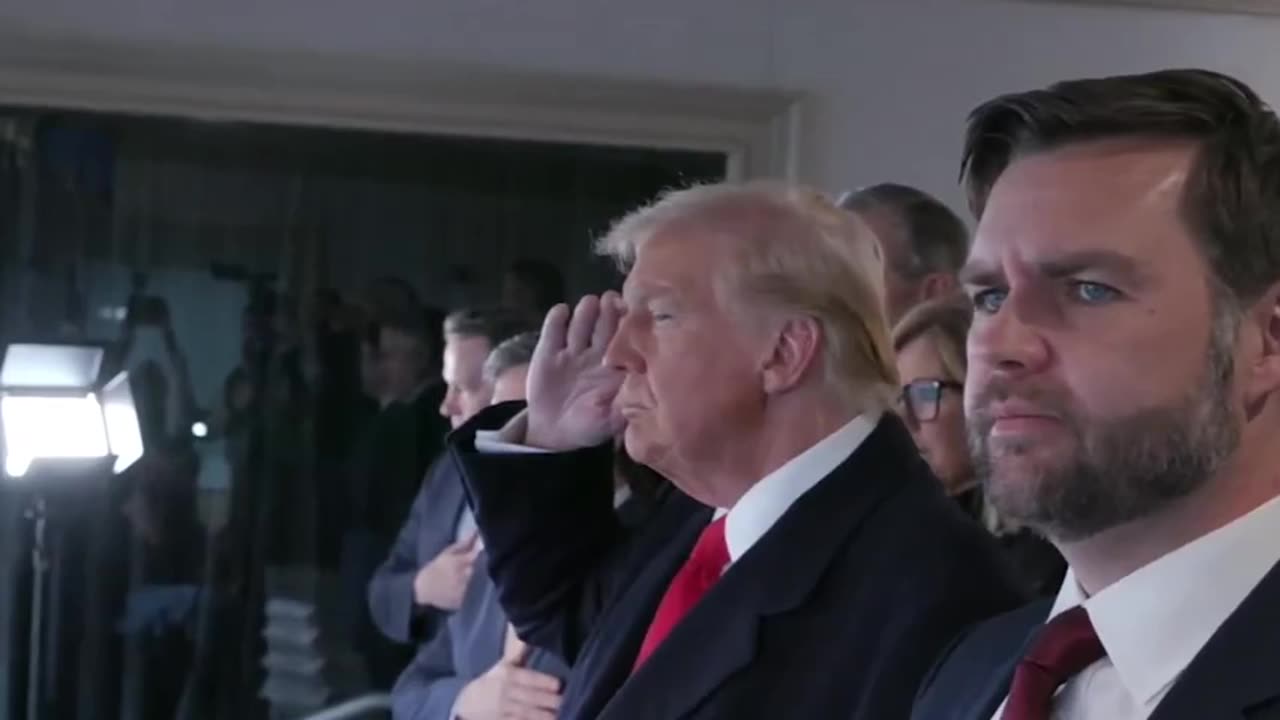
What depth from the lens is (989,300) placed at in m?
1.04

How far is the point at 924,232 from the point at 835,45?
124 centimetres

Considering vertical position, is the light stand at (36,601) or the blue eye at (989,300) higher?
the blue eye at (989,300)

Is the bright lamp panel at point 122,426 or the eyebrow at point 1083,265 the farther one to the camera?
the bright lamp panel at point 122,426

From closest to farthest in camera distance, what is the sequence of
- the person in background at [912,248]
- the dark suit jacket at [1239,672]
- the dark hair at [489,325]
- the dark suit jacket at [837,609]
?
the dark suit jacket at [1239,672] < the dark suit jacket at [837,609] < the person in background at [912,248] < the dark hair at [489,325]

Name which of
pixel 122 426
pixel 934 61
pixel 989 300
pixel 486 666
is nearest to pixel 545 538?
pixel 486 666

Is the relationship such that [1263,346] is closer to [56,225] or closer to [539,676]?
[539,676]

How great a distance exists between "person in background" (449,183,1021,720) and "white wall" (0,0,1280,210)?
5.22 feet

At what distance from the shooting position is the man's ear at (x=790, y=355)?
4.92 feet

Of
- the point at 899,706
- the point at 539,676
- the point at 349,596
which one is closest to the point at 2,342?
the point at 349,596

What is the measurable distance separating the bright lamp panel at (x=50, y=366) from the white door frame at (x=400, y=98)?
0.48 metres

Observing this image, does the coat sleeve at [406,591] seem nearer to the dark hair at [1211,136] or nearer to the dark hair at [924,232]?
the dark hair at [924,232]

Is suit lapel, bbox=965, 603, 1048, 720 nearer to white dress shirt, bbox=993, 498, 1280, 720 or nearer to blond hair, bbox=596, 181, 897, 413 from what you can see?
white dress shirt, bbox=993, 498, 1280, 720

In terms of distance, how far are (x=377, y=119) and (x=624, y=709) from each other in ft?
6.68

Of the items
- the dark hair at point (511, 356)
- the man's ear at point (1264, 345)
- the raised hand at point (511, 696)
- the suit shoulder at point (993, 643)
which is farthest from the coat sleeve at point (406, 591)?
the man's ear at point (1264, 345)
